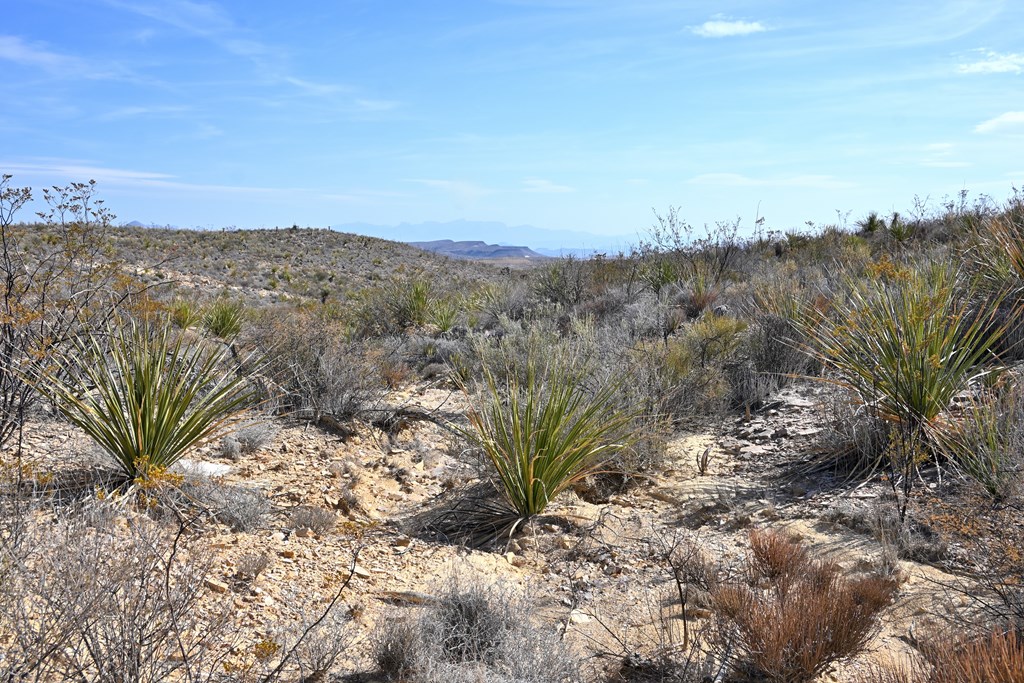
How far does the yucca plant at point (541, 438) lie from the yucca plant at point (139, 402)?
1891mm

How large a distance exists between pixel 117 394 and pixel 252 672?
2537 mm

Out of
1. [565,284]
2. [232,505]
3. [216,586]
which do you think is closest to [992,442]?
[216,586]

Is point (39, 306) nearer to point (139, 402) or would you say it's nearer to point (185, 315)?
point (139, 402)

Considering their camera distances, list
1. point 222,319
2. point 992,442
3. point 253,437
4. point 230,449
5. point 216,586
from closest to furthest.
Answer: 1. point 216,586
2. point 992,442
3. point 230,449
4. point 253,437
5. point 222,319

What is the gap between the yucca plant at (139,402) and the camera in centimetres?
455

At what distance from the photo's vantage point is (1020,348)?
22.2 feet

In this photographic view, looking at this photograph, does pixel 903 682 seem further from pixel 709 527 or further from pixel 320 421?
pixel 320 421

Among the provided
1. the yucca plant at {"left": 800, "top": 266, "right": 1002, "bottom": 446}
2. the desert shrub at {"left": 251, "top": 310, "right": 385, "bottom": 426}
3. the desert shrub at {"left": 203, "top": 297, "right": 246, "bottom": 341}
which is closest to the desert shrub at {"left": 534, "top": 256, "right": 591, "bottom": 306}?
the desert shrub at {"left": 203, "top": 297, "right": 246, "bottom": 341}

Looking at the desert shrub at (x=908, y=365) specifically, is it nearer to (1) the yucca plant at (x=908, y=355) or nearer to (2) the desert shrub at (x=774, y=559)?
(1) the yucca plant at (x=908, y=355)

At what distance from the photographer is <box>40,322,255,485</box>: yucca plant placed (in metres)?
4.55

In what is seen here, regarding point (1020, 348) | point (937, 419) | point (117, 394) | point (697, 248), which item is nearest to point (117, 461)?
point (117, 394)

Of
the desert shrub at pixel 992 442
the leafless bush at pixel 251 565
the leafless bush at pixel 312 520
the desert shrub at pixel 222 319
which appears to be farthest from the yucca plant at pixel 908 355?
the desert shrub at pixel 222 319

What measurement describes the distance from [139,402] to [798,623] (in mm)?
4060

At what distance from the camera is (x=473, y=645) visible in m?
3.26
